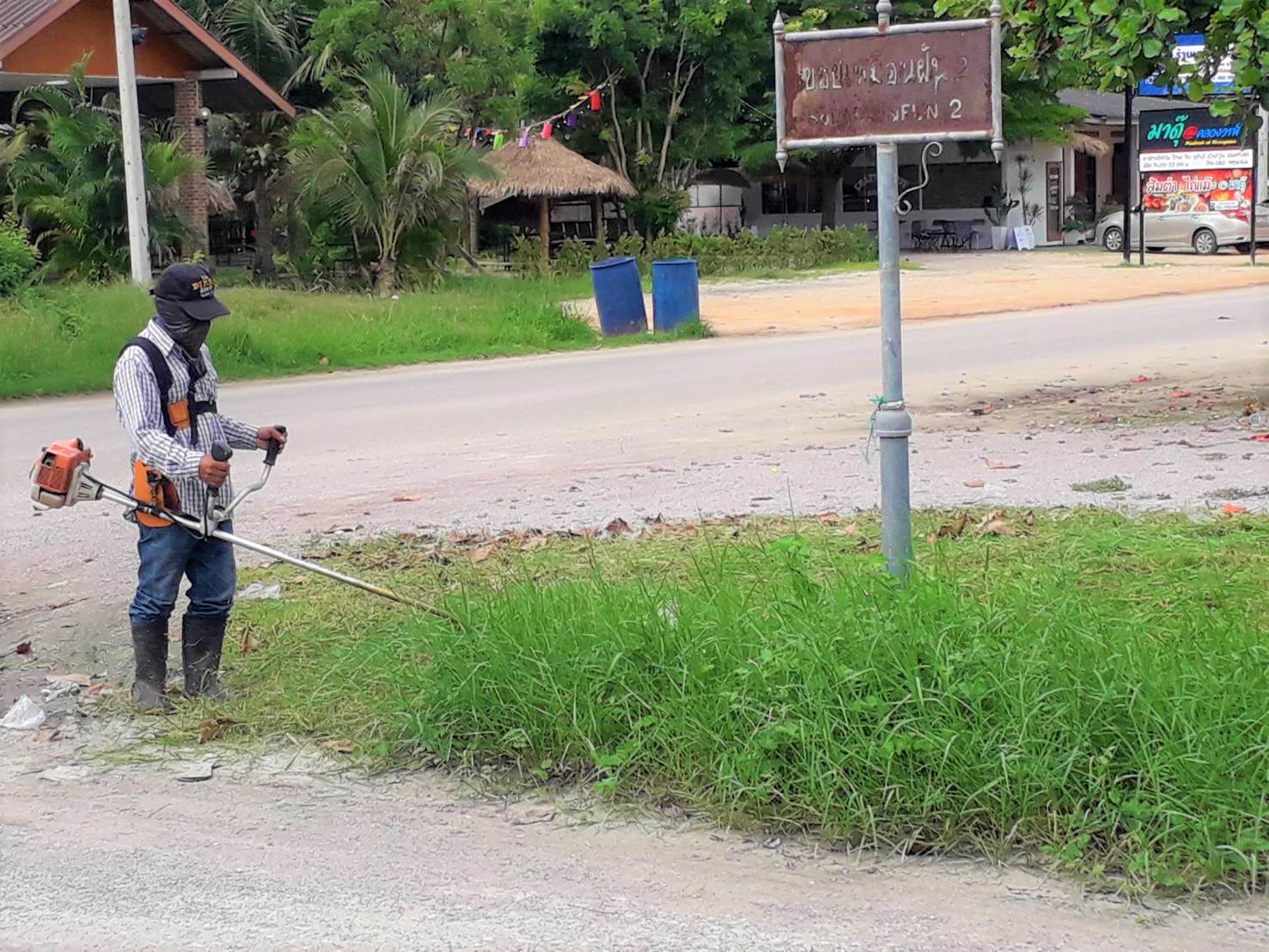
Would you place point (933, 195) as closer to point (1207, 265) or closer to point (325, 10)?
point (1207, 265)

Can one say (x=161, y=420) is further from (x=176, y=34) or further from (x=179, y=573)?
(x=176, y=34)

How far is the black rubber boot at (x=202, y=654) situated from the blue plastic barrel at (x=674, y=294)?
14.4 m

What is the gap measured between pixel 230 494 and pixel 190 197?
2286 centimetres

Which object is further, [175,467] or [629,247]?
[629,247]

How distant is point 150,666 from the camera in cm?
578

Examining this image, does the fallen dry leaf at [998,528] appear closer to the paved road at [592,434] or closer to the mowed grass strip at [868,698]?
the mowed grass strip at [868,698]

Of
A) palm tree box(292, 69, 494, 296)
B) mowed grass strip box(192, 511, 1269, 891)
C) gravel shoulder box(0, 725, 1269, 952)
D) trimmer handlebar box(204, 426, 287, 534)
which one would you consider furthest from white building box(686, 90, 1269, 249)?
gravel shoulder box(0, 725, 1269, 952)

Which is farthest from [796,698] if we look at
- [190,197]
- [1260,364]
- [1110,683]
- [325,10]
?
[325,10]

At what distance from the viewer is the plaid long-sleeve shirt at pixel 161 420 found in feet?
17.9

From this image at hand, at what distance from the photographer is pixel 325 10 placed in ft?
111

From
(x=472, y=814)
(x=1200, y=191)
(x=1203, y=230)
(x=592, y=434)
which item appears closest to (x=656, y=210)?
(x=1200, y=191)

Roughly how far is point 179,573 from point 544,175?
3091 cm

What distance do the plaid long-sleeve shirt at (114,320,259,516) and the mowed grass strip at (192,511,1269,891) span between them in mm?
872

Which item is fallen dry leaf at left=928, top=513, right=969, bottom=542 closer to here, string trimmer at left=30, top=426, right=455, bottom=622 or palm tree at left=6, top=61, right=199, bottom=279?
string trimmer at left=30, top=426, right=455, bottom=622
